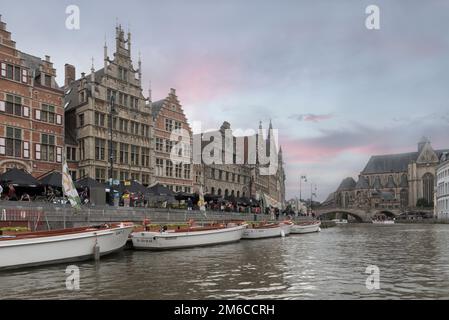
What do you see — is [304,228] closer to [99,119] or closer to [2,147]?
[99,119]

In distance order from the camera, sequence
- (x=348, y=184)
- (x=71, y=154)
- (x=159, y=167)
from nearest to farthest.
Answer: (x=71, y=154)
(x=159, y=167)
(x=348, y=184)

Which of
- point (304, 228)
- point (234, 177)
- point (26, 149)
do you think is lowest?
point (304, 228)

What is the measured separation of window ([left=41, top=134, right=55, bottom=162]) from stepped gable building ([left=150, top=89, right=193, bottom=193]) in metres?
13.5

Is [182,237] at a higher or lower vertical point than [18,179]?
lower

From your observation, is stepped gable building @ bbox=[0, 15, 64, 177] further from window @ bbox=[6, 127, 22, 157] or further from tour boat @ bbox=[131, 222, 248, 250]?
tour boat @ bbox=[131, 222, 248, 250]

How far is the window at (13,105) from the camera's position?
3681cm

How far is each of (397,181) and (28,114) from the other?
142895 mm

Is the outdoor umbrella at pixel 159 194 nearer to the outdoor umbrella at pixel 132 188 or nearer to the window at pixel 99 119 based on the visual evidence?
the outdoor umbrella at pixel 132 188

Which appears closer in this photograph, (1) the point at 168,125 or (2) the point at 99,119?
(2) the point at 99,119

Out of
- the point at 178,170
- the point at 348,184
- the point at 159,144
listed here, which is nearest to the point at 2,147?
the point at 159,144

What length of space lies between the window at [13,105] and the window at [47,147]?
316 cm

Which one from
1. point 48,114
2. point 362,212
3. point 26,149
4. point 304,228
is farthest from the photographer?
point 362,212

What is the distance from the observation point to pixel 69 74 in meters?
52.1
